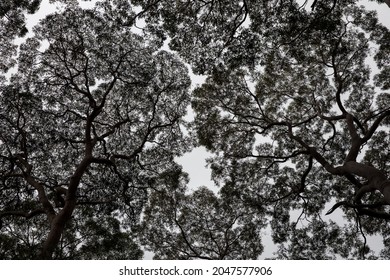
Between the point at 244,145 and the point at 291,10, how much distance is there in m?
6.20

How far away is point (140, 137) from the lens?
14406 mm

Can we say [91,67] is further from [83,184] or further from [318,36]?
[318,36]

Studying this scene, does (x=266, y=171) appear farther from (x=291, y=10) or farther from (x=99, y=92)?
(x=99, y=92)

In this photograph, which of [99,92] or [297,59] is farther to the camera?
[99,92]

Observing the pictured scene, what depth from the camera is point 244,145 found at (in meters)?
14.6

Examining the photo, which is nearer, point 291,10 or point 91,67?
point 291,10

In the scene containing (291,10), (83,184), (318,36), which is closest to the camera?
(291,10)

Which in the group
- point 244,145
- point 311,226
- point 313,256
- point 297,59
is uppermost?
point 297,59

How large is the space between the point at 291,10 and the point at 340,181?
783cm

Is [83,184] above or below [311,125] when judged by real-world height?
below
